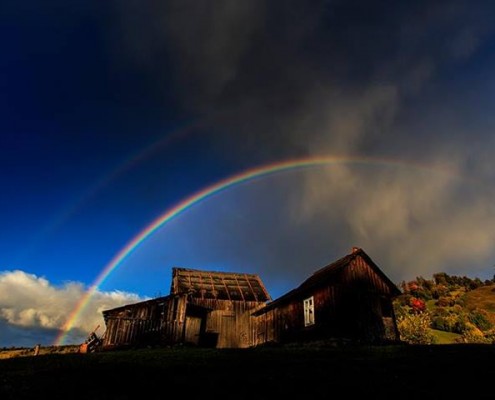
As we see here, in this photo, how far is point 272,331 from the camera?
33469mm

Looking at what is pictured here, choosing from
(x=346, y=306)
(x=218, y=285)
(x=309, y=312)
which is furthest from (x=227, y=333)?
(x=346, y=306)

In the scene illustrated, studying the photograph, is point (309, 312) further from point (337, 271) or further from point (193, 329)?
point (193, 329)

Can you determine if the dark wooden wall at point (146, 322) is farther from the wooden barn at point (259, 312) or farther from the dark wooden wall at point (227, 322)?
the dark wooden wall at point (227, 322)

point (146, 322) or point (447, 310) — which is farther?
point (447, 310)

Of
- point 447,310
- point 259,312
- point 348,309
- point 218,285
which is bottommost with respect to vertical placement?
point 348,309

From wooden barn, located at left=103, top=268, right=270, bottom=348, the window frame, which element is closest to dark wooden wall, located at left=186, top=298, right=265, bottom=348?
wooden barn, located at left=103, top=268, right=270, bottom=348

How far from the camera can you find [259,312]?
3656cm

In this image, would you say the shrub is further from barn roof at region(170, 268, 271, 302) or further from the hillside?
barn roof at region(170, 268, 271, 302)

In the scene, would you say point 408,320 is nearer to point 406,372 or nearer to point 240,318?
point 240,318

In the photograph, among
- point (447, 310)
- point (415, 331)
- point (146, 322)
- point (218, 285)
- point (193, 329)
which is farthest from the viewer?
point (447, 310)

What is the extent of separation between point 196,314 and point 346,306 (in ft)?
57.3

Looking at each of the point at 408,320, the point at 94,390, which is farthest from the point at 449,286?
the point at 94,390

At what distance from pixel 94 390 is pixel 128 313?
24790 millimetres

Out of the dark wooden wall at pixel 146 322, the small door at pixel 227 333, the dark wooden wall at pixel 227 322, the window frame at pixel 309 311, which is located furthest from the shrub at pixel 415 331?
the dark wooden wall at pixel 146 322
